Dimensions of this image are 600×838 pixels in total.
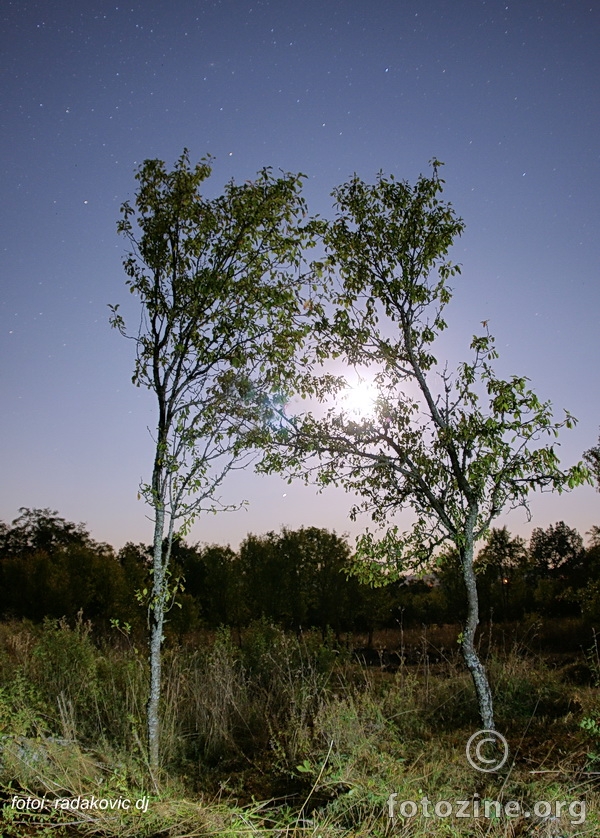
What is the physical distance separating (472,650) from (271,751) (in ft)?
8.25

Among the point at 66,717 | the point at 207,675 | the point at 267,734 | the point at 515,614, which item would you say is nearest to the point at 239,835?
the point at 267,734

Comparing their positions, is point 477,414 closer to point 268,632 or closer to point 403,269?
point 403,269

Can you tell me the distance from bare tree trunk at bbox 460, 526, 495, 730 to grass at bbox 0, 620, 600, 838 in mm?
491

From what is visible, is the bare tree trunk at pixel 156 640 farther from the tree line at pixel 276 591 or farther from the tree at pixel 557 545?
the tree at pixel 557 545

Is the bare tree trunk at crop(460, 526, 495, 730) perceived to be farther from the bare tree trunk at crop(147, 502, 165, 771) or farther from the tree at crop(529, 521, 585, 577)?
the tree at crop(529, 521, 585, 577)

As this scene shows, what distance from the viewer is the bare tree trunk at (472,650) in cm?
628

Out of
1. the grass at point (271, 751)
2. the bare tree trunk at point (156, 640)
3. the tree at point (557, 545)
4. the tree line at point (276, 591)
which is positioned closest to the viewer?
the grass at point (271, 751)

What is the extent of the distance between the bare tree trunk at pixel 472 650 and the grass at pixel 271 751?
49 cm

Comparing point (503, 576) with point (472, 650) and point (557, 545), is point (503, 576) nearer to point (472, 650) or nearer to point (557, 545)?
point (472, 650)

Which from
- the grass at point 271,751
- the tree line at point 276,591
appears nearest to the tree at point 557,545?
the tree line at point 276,591

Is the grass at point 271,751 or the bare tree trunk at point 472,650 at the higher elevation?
the bare tree trunk at point 472,650

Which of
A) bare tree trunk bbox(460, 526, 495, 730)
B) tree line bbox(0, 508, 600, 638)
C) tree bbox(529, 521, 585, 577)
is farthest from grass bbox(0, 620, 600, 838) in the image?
tree bbox(529, 521, 585, 577)

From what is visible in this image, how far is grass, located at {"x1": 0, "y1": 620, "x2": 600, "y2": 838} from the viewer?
145 inches

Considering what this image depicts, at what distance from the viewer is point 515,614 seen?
23.2 metres
